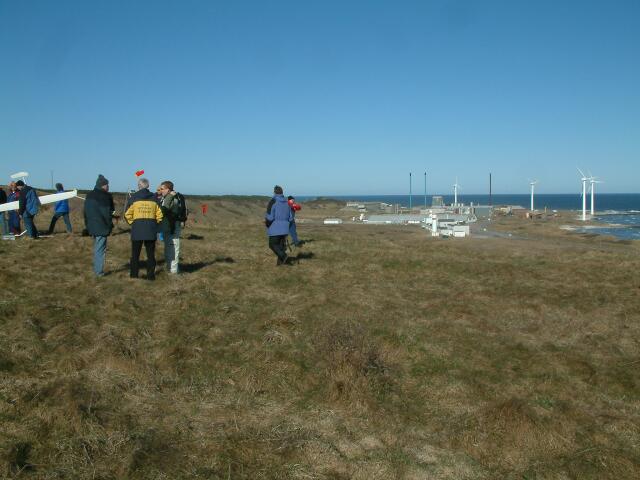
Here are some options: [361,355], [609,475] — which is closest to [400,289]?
[361,355]

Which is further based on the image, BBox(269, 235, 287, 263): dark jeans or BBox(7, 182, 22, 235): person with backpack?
BBox(7, 182, 22, 235): person with backpack

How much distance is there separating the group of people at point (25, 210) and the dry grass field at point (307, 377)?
2.90 meters

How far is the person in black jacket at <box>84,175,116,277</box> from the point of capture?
998 cm

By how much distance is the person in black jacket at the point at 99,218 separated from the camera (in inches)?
393

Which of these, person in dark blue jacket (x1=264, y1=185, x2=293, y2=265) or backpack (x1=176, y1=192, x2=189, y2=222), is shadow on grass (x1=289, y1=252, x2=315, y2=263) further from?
backpack (x1=176, y1=192, x2=189, y2=222)

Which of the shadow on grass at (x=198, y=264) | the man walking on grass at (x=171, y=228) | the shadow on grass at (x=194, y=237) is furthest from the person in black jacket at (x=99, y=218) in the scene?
the shadow on grass at (x=194, y=237)

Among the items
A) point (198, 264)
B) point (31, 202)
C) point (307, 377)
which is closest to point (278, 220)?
point (198, 264)

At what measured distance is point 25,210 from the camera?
46.1 feet

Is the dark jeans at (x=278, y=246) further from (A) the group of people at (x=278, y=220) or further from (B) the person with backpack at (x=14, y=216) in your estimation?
(B) the person with backpack at (x=14, y=216)

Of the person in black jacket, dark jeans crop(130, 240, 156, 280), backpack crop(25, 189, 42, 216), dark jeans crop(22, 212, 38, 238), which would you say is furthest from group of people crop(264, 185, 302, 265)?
dark jeans crop(22, 212, 38, 238)

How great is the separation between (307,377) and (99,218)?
5617 millimetres

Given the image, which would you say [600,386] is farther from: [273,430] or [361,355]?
[273,430]

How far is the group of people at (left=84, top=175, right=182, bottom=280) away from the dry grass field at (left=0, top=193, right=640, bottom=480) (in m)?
0.48

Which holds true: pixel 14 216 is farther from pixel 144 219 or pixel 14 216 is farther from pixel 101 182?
pixel 144 219
